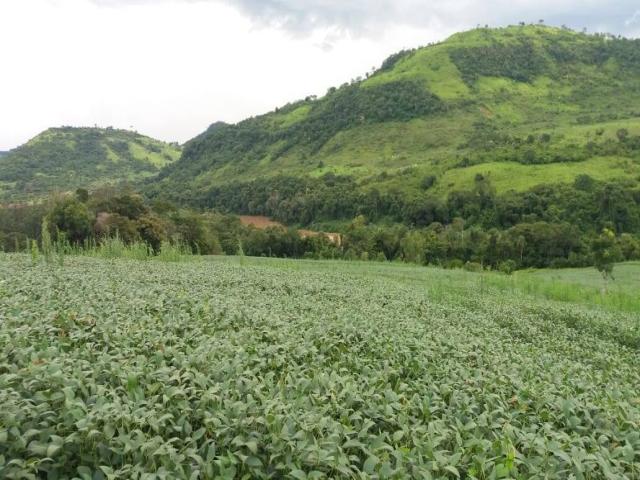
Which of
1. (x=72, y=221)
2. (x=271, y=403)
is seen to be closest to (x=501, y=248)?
(x=72, y=221)

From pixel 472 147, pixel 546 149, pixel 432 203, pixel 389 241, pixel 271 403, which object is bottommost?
pixel 389 241

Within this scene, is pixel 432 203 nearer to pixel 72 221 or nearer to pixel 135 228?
→ pixel 135 228

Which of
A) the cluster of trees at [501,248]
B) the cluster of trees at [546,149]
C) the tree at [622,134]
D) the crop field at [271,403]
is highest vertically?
the tree at [622,134]

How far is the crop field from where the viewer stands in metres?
3.60

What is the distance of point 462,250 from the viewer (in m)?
88.8

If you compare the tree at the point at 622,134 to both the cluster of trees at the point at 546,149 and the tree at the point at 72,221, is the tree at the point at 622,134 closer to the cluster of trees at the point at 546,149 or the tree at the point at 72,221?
the cluster of trees at the point at 546,149

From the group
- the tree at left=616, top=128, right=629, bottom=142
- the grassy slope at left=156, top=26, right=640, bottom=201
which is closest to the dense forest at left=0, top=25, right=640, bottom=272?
the tree at left=616, top=128, right=629, bottom=142

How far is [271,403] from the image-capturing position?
4203 millimetres

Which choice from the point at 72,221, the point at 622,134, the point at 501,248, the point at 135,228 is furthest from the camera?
the point at 622,134

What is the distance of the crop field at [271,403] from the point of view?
3596 mm

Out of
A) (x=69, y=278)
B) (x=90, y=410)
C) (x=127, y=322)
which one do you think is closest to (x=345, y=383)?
(x=90, y=410)

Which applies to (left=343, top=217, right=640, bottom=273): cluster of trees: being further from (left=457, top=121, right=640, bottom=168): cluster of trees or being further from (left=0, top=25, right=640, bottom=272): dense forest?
(left=457, top=121, right=640, bottom=168): cluster of trees

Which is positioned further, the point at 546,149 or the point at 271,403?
the point at 546,149

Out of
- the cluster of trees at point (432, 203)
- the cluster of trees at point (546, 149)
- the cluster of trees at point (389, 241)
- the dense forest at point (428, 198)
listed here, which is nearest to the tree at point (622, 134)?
the cluster of trees at point (546, 149)
